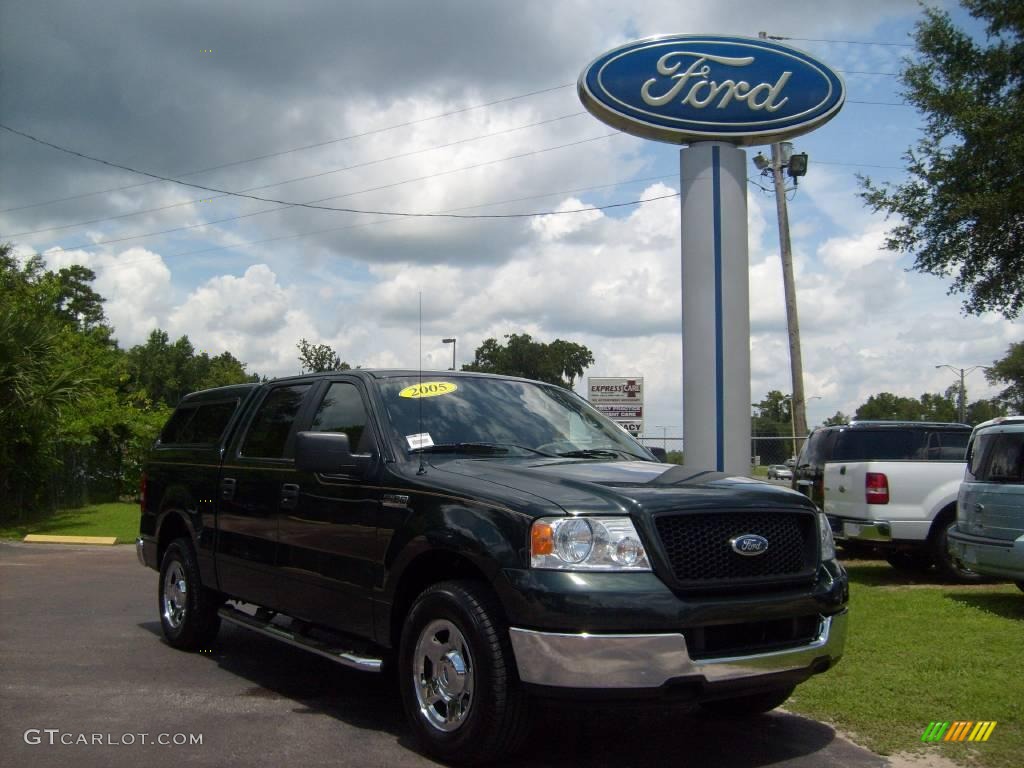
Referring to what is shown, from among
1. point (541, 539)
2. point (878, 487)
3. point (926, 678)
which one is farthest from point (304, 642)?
point (878, 487)

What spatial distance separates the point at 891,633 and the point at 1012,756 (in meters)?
3.18

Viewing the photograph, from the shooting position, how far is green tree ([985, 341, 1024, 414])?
2766 inches

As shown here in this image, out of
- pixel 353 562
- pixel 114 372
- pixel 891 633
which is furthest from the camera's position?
pixel 114 372

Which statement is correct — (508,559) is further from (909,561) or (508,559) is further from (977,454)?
(909,561)

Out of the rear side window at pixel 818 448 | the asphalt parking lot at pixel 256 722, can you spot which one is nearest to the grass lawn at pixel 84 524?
the asphalt parking lot at pixel 256 722

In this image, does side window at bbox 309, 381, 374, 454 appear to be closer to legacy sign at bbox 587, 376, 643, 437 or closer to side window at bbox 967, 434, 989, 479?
side window at bbox 967, 434, 989, 479

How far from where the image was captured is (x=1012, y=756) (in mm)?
4992

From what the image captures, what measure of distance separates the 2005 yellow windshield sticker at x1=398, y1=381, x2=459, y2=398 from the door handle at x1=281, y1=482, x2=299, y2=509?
89 centimetres

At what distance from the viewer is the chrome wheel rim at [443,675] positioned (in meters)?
4.73

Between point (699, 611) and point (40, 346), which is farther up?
point (40, 346)

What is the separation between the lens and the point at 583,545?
452cm

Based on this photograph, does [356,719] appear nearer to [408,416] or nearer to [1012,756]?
[408,416]

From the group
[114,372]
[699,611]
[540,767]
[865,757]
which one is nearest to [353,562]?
[540,767]

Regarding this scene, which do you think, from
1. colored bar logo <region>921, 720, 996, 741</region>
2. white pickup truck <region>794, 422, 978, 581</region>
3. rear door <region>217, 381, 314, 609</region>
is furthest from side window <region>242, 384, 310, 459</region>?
white pickup truck <region>794, 422, 978, 581</region>
